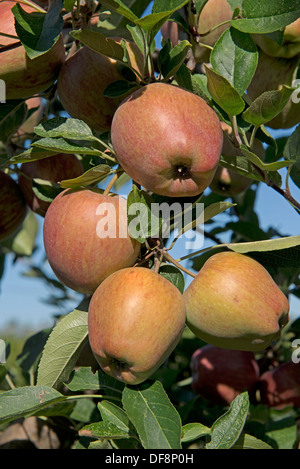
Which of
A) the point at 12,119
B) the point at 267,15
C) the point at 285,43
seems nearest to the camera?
the point at 267,15

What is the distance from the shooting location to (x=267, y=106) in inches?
38.4

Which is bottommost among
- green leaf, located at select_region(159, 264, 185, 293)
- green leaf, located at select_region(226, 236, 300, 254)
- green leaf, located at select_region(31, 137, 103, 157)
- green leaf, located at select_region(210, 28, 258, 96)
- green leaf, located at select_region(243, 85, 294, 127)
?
green leaf, located at select_region(159, 264, 185, 293)

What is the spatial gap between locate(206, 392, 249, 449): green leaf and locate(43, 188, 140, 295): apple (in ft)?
1.15

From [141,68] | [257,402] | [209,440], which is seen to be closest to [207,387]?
[257,402]

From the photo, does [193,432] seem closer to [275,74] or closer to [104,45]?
[104,45]

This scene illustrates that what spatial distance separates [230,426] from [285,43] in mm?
887

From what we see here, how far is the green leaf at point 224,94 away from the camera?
0.93 meters

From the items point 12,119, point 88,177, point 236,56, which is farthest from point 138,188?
point 12,119

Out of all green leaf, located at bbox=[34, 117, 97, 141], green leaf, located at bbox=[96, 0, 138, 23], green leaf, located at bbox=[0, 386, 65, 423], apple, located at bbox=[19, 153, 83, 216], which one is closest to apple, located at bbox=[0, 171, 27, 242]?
apple, located at bbox=[19, 153, 83, 216]

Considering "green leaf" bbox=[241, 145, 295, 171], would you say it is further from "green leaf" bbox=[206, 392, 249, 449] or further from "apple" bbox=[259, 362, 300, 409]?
"apple" bbox=[259, 362, 300, 409]

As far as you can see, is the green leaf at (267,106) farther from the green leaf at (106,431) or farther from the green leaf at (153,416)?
the green leaf at (106,431)

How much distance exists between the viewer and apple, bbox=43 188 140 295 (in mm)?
964
